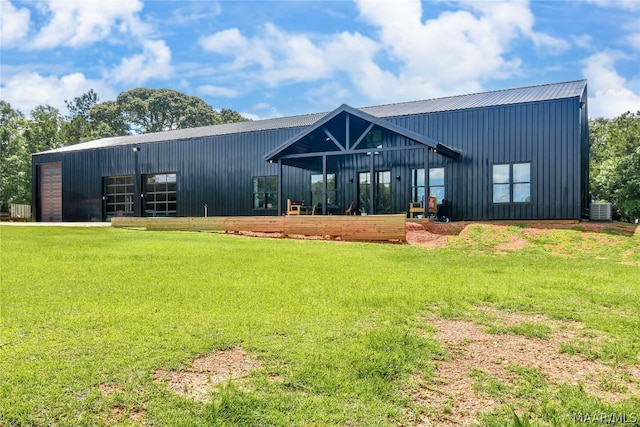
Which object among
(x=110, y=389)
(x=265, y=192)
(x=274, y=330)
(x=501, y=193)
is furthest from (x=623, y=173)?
(x=110, y=389)

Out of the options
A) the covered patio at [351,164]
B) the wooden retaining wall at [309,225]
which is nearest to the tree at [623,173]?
the covered patio at [351,164]

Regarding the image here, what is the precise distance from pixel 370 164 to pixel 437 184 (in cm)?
278

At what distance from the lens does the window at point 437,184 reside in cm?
1623

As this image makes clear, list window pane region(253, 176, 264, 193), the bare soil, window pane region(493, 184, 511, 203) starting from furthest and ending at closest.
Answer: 1. window pane region(253, 176, 264, 193)
2. window pane region(493, 184, 511, 203)
3. the bare soil

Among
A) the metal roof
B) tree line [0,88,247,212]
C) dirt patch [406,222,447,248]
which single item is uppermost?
tree line [0,88,247,212]

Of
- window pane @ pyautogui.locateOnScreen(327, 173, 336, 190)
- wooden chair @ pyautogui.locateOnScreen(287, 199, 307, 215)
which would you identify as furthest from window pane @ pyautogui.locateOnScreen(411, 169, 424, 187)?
wooden chair @ pyautogui.locateOnScreen(287, 199, 307, 215)

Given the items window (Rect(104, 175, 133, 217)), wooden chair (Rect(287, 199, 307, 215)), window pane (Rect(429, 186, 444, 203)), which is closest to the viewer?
window pane (Rect(429, 186, 444, 203))

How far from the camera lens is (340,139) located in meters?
17.2

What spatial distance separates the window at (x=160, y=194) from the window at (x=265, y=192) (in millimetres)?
5120

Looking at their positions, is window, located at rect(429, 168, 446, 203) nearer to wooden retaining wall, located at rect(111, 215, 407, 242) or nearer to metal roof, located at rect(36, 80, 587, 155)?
metal roof, located at rect(36, 80, 587, 155)

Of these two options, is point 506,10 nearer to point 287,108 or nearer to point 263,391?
point 263,391

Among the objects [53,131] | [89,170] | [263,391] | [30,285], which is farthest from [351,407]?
[53,131]

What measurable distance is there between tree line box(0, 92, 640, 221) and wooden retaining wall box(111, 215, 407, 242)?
1757cm

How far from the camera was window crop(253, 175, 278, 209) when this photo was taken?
19375 millimetres
